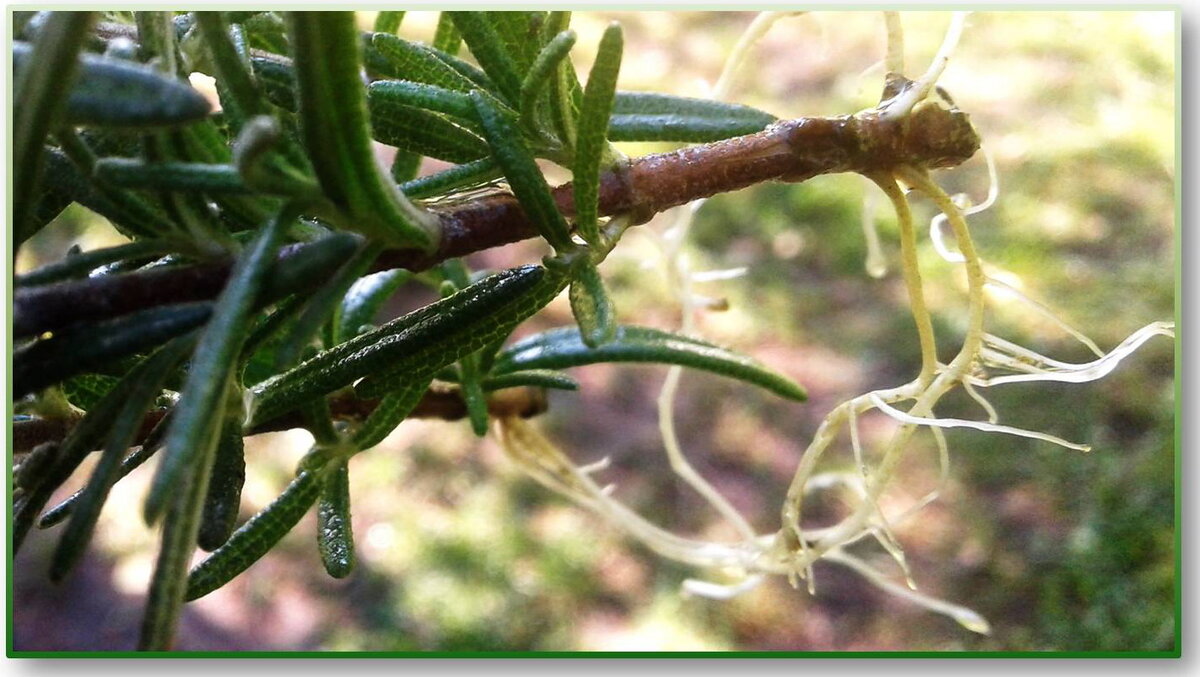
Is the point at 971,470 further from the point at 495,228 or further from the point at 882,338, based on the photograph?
the point at 495,228

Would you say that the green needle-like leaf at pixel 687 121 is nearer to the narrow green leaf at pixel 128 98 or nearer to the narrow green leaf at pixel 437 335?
the narrow green leaf at pixel 437 335

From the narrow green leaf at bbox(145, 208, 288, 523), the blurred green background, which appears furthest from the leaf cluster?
the blurred green background

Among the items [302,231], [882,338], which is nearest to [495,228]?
[302,231]

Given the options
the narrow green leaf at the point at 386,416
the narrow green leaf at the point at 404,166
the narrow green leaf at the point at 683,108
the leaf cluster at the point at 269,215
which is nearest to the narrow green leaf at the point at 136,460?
the leaf cluster at the point at 269,215

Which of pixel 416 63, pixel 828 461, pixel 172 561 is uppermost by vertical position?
pixel 416 63

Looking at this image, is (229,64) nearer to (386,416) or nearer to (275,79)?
(275,79)

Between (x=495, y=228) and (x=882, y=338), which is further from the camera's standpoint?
(x=882, y=338)

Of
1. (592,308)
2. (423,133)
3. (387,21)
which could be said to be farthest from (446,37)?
(592,308)
